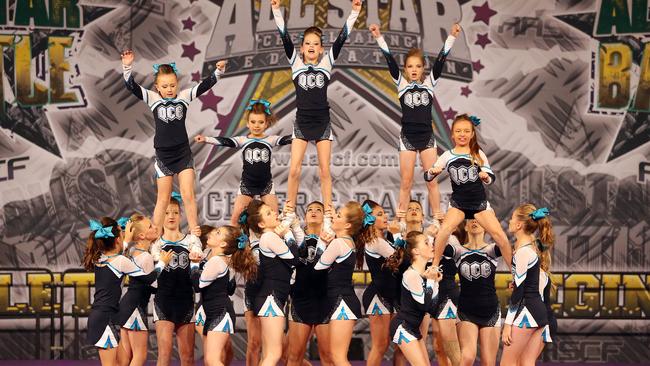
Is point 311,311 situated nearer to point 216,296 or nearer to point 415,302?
point 216,296

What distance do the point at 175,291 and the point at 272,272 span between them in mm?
1118

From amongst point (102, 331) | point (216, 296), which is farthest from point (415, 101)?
point (102, 331)

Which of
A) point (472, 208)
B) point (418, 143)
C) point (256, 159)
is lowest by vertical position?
point (472, 208)

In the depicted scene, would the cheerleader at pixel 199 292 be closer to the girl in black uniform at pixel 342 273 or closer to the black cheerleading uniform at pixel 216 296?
the black cheerleading uniform at pixel 216 296

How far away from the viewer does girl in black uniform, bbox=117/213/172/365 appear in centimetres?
777

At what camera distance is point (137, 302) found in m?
7.98

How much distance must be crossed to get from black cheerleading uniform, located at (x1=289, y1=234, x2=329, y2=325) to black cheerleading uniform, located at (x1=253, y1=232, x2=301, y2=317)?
0.91 ft

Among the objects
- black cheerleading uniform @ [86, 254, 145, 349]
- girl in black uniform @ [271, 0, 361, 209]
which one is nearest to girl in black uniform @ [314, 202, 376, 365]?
girl in black uniform @ [271, 0, 361, 209]

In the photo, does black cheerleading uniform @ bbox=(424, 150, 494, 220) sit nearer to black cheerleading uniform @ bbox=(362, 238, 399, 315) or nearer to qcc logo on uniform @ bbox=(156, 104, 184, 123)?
black cheerleading uniform @ bbox=(362, 238, 399, 315)

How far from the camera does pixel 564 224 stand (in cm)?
1130

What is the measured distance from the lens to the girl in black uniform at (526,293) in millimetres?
7004

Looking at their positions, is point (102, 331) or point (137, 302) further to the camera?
point (137, 302)

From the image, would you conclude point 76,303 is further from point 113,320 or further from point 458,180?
point 458,180

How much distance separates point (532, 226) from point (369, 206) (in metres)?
1.46
